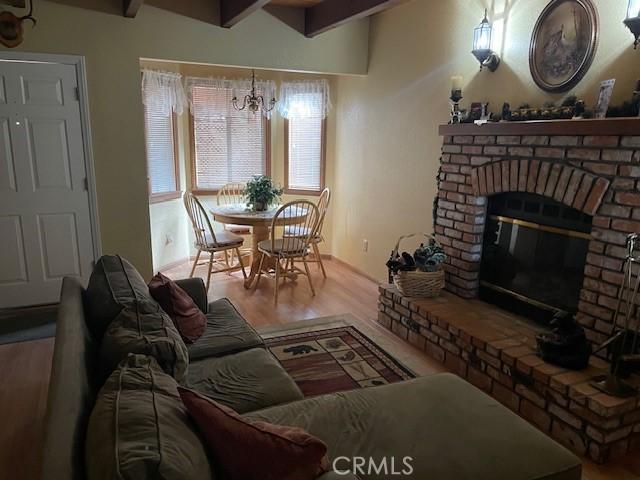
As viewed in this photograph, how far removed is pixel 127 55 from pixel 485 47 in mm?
2754

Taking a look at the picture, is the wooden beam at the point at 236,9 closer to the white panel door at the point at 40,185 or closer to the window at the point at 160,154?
the white panel door at the point at 40,185

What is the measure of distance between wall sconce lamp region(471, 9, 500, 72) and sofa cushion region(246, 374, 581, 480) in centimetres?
225

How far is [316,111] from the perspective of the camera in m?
5.35

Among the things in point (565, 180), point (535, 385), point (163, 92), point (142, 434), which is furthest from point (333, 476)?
point (163, 92)

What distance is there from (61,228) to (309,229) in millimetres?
2254

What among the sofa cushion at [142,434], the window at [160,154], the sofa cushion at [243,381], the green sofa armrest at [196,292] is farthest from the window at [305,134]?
the sofa cushion at [142,434]

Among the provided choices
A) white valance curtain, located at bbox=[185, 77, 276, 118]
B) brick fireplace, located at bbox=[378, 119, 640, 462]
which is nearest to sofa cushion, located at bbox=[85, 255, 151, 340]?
brick fireplace, located at bbox=[378, 119, 640, 462]

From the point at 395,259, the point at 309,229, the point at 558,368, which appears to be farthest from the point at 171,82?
the point at 558,368

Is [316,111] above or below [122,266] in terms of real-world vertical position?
above

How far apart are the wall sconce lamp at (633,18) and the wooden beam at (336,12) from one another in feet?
4.51

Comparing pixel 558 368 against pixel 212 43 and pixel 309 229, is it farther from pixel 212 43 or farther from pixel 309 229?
→ pixel 212 43

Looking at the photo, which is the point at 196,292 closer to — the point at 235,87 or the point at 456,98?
the point at 456,98

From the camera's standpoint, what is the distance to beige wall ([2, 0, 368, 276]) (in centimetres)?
350

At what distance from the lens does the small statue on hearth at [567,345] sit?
7.57 feet
